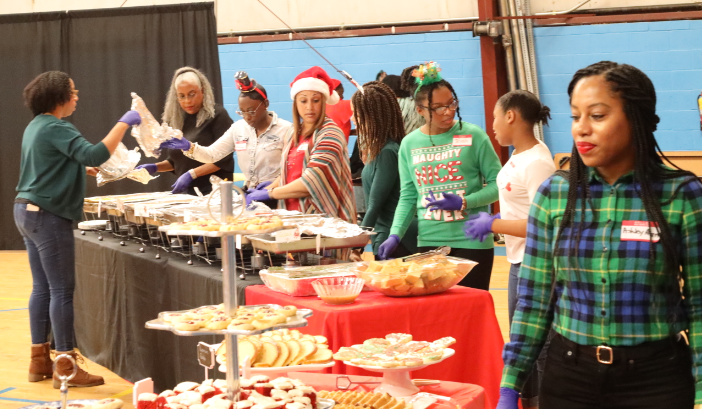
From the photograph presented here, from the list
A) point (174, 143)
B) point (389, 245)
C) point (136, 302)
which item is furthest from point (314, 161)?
point (136, 302)

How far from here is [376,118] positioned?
3332 millimetres

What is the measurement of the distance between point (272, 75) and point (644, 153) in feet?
22.3

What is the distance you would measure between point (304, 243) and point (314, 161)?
474 mm

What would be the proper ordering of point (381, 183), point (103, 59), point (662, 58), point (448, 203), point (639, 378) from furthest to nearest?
point (103, 59), point (662, 58), point (381, 183), point (448, 203), point (639, 378)

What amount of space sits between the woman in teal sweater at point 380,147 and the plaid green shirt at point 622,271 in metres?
1.78

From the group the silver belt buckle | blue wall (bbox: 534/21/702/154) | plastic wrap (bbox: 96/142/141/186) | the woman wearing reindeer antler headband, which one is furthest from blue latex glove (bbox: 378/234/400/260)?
blue wall (bbox: 534/21/702/154)

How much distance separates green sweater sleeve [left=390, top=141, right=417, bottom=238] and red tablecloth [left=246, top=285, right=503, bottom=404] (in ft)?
1.83

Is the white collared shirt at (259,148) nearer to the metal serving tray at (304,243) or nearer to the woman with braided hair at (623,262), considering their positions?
the metal serving tray at (304,243)

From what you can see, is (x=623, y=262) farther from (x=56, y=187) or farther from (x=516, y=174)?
(x=56, y=187)

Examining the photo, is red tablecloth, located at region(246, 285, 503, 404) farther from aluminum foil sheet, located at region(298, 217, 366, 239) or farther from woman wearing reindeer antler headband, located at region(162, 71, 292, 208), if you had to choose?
woman wearing reindeer antler headband, located at region(162, 71, 292, 208)

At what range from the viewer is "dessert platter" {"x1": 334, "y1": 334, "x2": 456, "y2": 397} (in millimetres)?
1817

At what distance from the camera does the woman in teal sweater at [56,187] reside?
3.55 m

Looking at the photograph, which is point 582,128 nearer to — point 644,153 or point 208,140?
point 644,153

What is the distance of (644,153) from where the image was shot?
1.40 m
